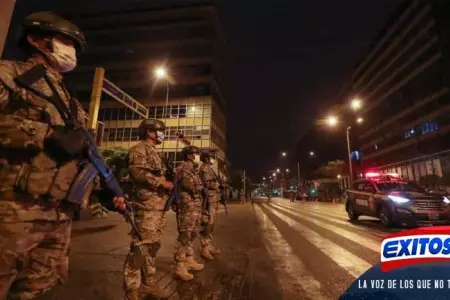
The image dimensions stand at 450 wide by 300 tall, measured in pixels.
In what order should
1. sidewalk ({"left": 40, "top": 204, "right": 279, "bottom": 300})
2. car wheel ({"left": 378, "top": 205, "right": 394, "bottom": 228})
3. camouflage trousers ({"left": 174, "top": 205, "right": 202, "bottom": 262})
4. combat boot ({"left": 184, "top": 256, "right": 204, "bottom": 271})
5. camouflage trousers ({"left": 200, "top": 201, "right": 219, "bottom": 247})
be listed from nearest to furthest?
sidewalk ({"left": 40, "top": 204, "right": 279, "bottom": 300}) → camouflage trousers ({"left": 174, "top": 205, "right": 202, "bottom": 262}) → combat boot ({"left": 184, "top": 256, "right": 204, "bottom": 271}) → camouflage trousers ({"left": 200, "top": 201, "right": 219, "bottom": 247}) → car wheel ({"left": 378, "top": 205, "right": 394, "bottom": 228})

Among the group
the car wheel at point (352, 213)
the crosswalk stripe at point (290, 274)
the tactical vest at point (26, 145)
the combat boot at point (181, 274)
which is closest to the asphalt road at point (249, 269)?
the crosswalk stripe at point (290, 274)

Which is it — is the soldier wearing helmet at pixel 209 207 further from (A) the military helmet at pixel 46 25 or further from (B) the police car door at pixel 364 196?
(B) the police car door at pixel 364 196

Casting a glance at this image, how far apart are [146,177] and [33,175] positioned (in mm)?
1548

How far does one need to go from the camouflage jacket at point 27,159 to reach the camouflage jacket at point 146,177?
1359mm

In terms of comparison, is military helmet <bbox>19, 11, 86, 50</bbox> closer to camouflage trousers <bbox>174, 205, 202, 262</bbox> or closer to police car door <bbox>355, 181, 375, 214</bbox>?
camouflage trousers <bbox>174, 205, 202, 262</bbox>

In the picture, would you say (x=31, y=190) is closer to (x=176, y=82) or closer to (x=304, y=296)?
(x=304, y=296)

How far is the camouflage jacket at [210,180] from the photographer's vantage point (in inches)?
223

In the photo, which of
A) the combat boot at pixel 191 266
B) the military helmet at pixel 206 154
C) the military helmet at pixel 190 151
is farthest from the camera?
the military helmet at pixel 206 154

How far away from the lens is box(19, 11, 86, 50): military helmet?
76.0 inches


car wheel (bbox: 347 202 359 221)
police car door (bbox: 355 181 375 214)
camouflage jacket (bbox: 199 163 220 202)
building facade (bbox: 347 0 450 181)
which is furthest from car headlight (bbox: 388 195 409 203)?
building facade (bbox: 347 0 450 181)

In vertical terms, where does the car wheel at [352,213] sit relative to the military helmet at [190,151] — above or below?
below

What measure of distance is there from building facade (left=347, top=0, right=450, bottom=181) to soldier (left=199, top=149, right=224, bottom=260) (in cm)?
3355

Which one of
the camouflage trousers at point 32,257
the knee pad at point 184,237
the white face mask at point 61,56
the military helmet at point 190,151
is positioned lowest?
the knee pad at point 184,237

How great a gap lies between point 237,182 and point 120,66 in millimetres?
32029
